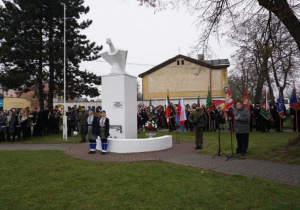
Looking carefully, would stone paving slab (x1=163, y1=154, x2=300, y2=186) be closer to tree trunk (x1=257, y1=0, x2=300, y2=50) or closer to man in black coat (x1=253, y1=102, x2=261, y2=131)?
tree trunk (x1=257, y1=0, x2=300, y2=50)

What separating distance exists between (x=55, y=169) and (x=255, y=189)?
5.67m

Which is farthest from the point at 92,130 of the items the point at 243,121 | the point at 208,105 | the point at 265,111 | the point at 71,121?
the point at 265,111

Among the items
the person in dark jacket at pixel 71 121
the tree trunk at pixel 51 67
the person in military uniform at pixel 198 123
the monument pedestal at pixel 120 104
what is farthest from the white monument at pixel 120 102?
the tree trunk at pixel 51 67

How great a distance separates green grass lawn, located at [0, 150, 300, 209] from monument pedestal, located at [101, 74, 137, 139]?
131 inches

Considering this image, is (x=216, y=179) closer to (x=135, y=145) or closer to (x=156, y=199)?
(x=156, y=199)

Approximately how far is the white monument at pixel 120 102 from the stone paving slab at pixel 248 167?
92.8 inches

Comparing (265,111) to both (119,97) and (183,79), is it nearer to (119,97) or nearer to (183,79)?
(119,97)

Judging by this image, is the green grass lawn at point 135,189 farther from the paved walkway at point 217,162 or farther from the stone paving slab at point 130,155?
the stone paving slab at point 130,155

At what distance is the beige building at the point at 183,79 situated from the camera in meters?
35.0

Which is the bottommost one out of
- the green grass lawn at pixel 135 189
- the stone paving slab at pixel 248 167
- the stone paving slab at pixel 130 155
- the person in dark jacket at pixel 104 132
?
the green grass lawn at pixel 135 189

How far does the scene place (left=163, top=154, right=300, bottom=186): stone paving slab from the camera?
6324 millimetres

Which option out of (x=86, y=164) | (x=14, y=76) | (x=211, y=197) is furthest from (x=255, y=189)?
(x=14, y=76)

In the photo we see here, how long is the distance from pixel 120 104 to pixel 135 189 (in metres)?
5.94

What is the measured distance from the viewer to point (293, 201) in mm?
4629
